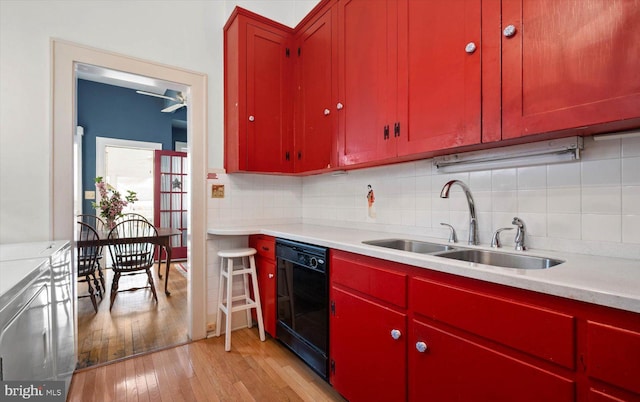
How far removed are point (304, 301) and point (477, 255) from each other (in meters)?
1.05

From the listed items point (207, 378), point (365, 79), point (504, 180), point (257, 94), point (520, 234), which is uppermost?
point (257, 94)

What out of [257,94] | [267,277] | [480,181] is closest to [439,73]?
[480,181]

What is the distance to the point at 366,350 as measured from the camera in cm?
→ 138

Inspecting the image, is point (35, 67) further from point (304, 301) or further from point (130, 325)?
point (304, 301)

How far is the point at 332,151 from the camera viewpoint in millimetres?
2123

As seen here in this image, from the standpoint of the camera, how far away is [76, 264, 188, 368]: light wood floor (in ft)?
7.04

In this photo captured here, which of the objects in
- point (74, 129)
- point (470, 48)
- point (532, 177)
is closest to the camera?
point (470, 48)

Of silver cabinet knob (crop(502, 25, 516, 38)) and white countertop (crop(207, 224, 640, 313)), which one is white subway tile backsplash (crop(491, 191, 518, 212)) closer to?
white countertop (crop(207, 224, 640, 313))

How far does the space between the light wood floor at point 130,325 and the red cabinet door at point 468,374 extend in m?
1.93

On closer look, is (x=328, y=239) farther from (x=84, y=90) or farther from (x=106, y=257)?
(x=84, y=90)

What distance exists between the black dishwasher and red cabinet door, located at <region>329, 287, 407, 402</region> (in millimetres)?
102

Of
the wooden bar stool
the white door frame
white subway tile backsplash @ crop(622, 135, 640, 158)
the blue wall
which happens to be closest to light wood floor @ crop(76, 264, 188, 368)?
the white door frame

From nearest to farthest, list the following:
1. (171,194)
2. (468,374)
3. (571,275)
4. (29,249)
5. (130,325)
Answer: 1. (571,275)
2. (468,374)
3. (29,249)
4. (130,325)
5. (171,194)

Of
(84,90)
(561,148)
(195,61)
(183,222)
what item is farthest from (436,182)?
(84,90)
